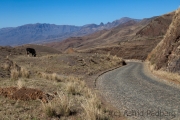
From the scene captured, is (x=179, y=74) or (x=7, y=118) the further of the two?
(x=179, y=74)

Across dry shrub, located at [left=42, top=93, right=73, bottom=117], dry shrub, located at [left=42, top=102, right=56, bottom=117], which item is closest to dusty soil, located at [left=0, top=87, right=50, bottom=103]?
dry shrub, located at [left=42, top=93, right=73, bottom=117]

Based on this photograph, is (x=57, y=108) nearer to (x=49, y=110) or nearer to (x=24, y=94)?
(x=49, y=110)

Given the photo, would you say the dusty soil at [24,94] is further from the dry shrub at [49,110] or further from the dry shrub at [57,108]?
the dry shrub at [49,110]

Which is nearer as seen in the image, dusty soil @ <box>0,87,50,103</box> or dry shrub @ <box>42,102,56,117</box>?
dry shrub @ <box>42,102,56,117</box>

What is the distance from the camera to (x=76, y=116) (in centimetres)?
1115

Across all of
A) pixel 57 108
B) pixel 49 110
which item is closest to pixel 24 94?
pixel 57 108

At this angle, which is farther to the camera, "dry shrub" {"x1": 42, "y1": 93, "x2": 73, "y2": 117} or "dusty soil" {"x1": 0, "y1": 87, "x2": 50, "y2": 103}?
"dusty soil" {"x1": 0, "y1": 87, "x2": 50, "y2": 103}

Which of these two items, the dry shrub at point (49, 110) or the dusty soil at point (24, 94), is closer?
the dry shrub at point (49, 110)

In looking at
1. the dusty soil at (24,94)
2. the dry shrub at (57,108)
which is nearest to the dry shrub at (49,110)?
the dry shrub at (57,108)

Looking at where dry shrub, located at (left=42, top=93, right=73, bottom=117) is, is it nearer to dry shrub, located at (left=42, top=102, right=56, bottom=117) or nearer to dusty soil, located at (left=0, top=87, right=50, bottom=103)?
dry shrub, located at (left=42, top=102, right=56, bottom=117)

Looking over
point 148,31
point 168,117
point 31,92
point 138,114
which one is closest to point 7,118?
point 31,92

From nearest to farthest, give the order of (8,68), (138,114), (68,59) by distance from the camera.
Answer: (138,114) → (8,68) → (68,59)

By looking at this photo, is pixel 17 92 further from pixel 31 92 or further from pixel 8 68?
pixel 8 68

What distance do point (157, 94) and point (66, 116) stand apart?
24.5 ft
